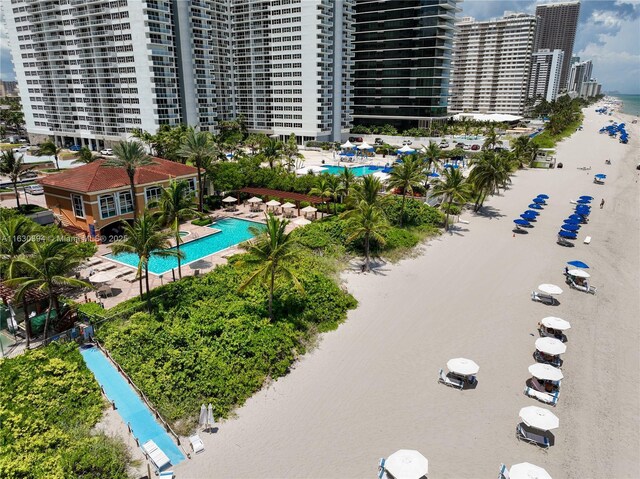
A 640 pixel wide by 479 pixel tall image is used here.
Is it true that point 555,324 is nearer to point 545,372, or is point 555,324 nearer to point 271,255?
point 545,372

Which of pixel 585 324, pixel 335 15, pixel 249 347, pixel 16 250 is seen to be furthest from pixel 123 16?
pixel 585 324

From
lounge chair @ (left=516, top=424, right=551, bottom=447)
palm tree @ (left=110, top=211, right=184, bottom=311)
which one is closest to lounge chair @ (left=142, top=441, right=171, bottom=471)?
palm tree @ (left=110, top=211, right=184, bottom=311)

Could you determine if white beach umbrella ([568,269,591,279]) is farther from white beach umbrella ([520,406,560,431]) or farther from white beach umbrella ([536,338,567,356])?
white beach umbrella ([520,406,560,431])

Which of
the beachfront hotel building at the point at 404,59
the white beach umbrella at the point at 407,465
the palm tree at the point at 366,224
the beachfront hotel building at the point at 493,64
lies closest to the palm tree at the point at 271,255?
the palm tree at the point at 366,224

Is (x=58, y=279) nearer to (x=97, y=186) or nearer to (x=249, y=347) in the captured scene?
(x=249, y=347)

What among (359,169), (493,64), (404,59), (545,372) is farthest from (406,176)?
(493,64)

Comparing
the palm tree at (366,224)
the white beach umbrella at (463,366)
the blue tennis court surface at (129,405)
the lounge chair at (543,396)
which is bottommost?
the lounge chair at (543,396)

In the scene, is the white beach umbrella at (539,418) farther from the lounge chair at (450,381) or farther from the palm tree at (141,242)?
the palm tree at (141,242)
